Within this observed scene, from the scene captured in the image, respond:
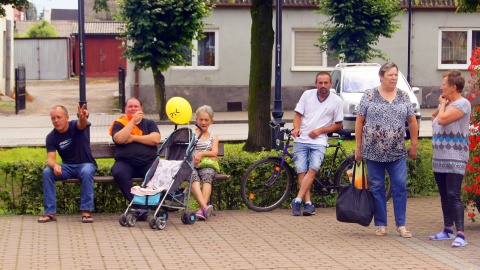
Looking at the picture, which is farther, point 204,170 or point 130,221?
point 204,170

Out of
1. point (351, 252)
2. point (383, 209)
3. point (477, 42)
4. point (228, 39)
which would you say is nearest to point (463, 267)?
point (351, 252)

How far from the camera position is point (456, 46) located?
35.8 meters

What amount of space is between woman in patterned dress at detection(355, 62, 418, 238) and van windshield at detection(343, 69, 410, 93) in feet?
47.5

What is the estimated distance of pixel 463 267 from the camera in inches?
323

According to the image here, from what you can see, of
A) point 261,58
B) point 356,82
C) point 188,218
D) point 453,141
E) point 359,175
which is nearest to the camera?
point 453,141

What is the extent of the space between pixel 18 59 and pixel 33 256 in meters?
45.2

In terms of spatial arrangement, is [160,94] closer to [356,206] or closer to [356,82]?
[356,82]

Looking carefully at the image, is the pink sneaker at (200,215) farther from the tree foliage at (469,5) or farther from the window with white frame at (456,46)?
the window with white frame at (456,46)

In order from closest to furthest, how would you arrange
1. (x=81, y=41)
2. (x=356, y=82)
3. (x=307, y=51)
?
(x=81, y=41), (x=356, y=82), (x=307, y=51)

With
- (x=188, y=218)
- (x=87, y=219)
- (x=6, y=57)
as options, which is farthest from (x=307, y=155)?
(x=6, y=57)

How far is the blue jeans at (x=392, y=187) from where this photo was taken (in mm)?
9797

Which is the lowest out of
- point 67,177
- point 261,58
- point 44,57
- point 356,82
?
point 67,177

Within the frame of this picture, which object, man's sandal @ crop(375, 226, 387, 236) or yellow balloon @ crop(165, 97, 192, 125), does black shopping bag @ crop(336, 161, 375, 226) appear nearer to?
man's sandal @ crop(375, 226, 387, 236)

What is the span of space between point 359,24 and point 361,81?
6657mm
